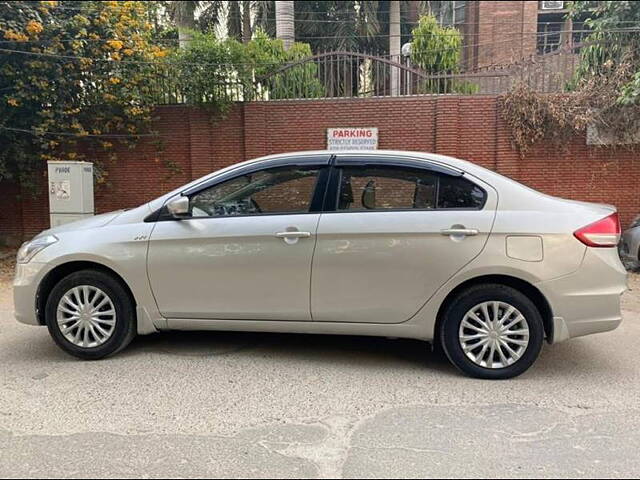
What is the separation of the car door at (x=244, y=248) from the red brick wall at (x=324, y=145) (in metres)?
7.70

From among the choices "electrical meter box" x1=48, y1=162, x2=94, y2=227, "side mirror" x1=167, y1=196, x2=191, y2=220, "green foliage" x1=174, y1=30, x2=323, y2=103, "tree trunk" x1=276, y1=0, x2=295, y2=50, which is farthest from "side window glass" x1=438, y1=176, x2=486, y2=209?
"tree trunk" x1=276, y1=0, x2=295, y2=50

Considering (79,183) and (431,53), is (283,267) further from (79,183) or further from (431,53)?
(431,53)

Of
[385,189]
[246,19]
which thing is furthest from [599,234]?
[246,19]

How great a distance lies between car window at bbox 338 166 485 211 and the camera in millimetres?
4328

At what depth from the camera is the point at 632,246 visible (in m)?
8.98

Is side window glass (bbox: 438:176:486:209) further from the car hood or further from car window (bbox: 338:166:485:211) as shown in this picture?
the car hood

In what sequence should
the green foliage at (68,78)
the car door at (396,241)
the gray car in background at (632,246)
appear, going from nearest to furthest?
1. the car door at (396,241)
2. the gray car in background at (632,246)
3. the green foliage at (68,78)

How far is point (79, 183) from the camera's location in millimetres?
9047

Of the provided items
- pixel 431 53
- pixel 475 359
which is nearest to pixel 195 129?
pixel 431 53

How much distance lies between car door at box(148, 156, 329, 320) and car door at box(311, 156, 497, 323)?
0.17m

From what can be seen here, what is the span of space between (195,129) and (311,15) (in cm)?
1279

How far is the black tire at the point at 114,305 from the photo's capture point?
4.60 metres

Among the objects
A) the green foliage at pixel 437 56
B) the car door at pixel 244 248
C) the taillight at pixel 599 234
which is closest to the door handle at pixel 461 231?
the taillight at pixel 599 234

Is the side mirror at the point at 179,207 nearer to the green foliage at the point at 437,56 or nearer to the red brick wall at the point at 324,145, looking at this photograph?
the red brick wall at the point at 324,145
